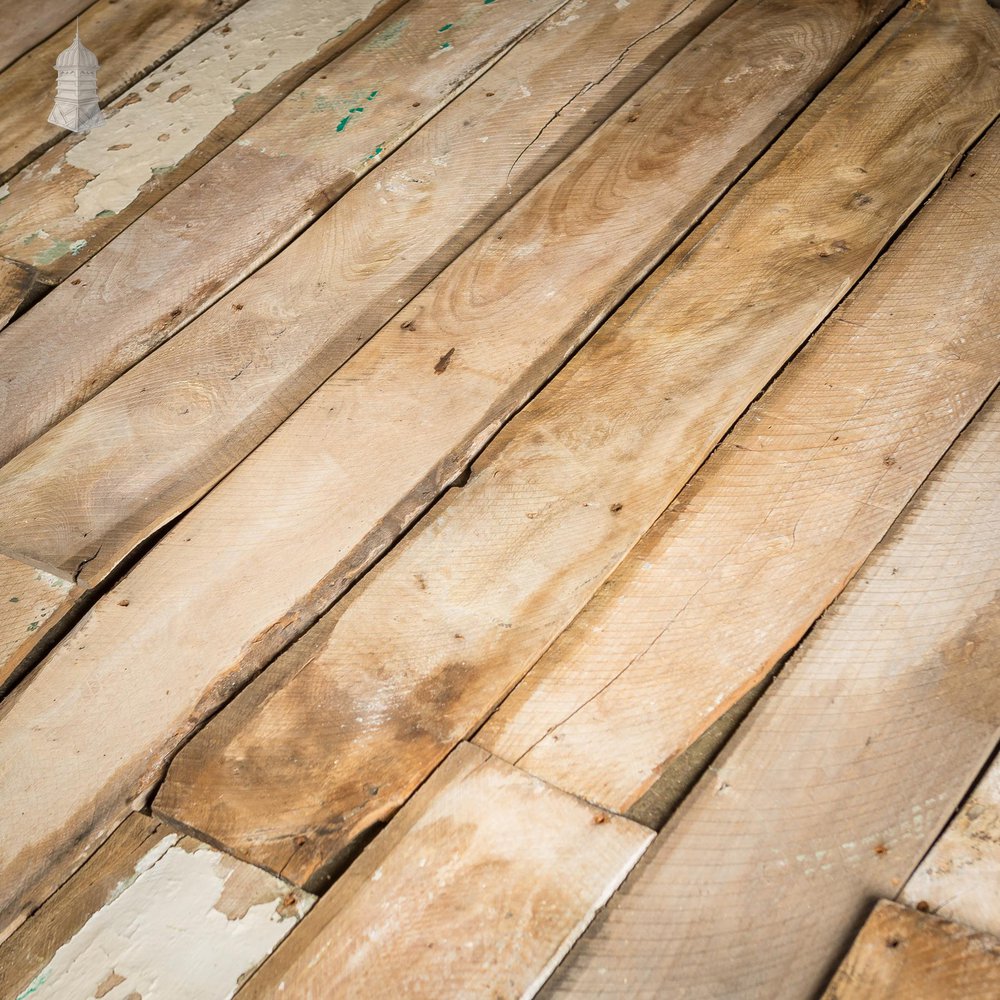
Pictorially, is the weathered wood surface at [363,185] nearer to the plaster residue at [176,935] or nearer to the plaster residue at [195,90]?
the plaster residue at [195,90]

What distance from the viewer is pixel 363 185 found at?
77.7 inches

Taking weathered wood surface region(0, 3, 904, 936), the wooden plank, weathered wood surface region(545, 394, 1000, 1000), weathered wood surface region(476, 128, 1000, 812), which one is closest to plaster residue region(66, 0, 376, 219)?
weathered wood surface region(0, 3, 904, 936)

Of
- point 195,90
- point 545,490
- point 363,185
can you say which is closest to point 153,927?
point 545,490

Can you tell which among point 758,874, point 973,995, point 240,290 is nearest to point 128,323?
point 240,290

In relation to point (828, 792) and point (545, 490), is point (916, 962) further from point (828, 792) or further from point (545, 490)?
point (545, 490)

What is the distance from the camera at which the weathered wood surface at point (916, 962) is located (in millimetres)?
1053

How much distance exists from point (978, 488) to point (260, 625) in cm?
84

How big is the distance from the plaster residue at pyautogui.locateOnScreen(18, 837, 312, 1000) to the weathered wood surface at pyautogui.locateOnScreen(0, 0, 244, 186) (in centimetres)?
141

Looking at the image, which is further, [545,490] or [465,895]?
[545,490]

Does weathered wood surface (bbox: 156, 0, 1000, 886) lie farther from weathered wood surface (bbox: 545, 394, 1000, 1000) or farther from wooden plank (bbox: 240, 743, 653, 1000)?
weathered wood surface (bbox: 545, 394, 1000, 1000)

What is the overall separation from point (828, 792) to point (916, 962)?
177mm

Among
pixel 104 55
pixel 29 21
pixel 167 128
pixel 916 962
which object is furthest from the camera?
pixel 29 21

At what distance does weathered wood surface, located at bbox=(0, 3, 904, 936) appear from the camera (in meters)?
1.30

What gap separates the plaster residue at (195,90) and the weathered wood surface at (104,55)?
0.04m
